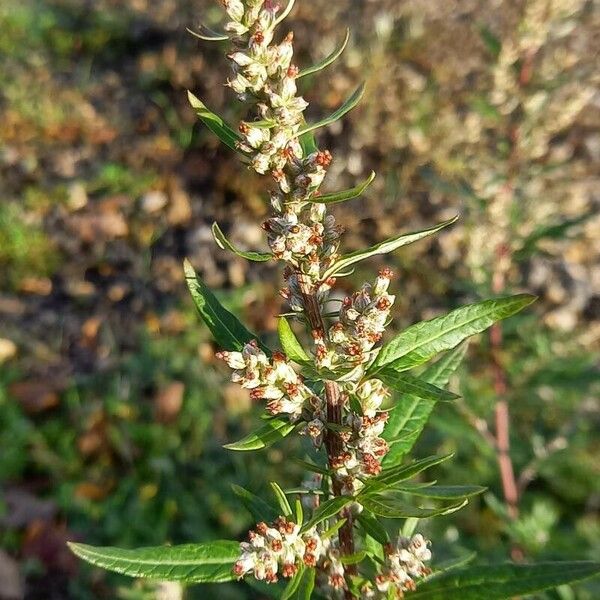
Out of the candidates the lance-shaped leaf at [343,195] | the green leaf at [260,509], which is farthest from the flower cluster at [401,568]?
the lance-shaped leaf at [343,195]

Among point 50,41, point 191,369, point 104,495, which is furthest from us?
point 50,41

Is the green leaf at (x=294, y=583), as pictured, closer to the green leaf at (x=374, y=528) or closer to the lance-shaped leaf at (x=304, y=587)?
the lance-shaped leaf at (x=304, y=587)

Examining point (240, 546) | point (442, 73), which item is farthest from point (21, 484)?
point (442, 73)

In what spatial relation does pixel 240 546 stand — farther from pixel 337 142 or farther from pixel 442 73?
pixel 442 73

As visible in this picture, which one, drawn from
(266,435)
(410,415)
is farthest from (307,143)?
(410,415)

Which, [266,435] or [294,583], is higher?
[266,435]

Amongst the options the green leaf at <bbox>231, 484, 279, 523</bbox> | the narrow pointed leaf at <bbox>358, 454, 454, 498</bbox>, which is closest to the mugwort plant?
the narrow pointed leaf at <bbox>358, 454, 454, 498</bbox>

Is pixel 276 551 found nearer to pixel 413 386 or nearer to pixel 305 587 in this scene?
pixel 305 587

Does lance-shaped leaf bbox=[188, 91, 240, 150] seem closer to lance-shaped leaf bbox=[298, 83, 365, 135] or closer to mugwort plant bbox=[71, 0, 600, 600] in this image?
mugwort plant bbox=[71, 0, 600, 600]
